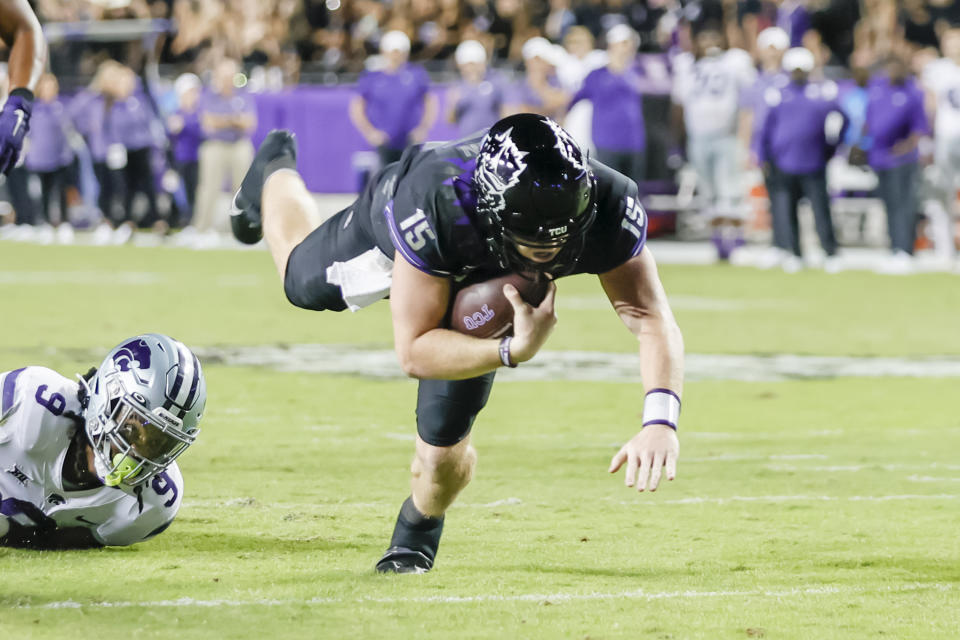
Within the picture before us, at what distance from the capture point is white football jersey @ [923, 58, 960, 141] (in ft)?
53.6

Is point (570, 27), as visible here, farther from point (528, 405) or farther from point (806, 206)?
point (528, 405)

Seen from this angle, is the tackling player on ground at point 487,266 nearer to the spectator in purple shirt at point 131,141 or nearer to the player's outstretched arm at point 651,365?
the player's outstretched arm at point 651,365

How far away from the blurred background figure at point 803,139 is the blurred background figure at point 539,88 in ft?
7.39

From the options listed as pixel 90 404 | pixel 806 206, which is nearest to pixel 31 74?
pixel 90 404

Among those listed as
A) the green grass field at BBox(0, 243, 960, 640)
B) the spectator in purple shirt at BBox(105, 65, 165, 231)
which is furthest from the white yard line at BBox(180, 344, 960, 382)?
the spectator in purple shirt at BBox(105, 65, 165, 231)

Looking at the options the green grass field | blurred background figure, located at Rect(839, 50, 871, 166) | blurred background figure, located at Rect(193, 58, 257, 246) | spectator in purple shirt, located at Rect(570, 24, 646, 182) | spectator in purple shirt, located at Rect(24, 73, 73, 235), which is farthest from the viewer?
spectator in purple shirt, located at Rect(24, 73, 73, 235)

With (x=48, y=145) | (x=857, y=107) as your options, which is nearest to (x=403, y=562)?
(x=857, y=107)

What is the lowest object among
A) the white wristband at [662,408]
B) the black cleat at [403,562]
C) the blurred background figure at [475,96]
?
the blurred background figure at [475,96]

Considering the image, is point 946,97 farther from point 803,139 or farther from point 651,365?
point 651,365

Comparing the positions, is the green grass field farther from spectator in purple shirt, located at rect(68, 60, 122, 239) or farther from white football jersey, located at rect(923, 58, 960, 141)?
spectator in purple shirt, located at rect(68, 60, 122, 239)

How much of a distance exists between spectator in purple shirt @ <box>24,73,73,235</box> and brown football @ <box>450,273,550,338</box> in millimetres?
18113

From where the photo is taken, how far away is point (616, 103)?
663 inches

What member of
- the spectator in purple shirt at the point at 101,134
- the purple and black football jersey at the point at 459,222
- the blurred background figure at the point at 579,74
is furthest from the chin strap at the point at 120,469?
the spectator in purple shirt at the point at 101,134

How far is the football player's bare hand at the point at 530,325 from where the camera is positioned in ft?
13.2
